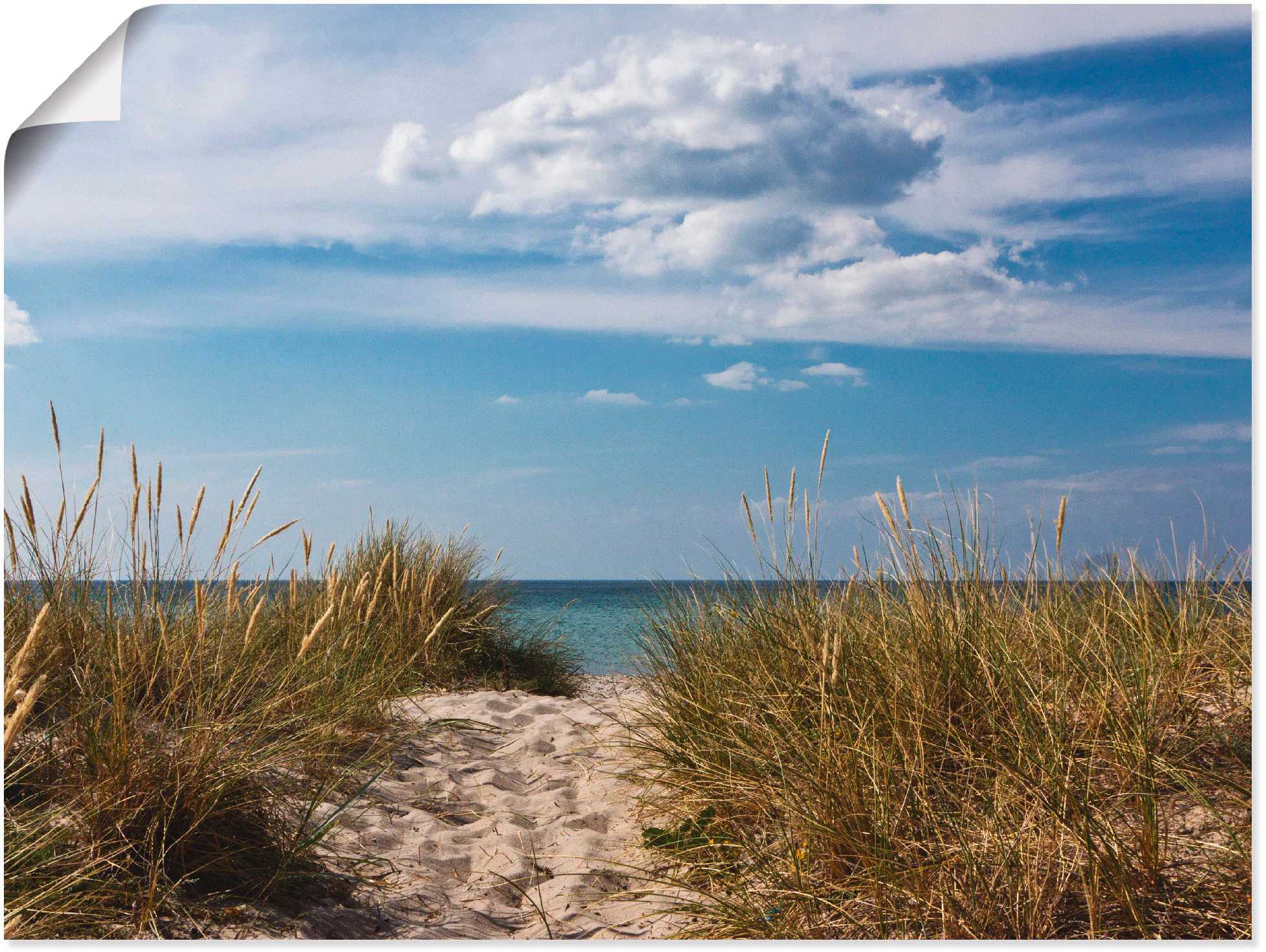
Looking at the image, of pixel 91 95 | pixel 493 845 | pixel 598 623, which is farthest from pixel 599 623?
pixel 91 95

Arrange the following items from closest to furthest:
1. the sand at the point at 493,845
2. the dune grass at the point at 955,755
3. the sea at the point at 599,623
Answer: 1. the dune grass at the point at 955,755
2. the sand at the point at 493,845
3. the sea at the point at 599,623

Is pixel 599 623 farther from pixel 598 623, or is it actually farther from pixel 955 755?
pixel 955 755

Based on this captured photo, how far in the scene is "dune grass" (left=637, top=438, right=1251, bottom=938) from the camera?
156 cm

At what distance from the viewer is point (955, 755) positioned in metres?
2.01

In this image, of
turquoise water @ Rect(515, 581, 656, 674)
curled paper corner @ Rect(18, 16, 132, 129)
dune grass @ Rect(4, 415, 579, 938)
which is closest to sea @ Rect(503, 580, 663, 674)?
turquoise water @ Rect(515, 581, 656, 674)

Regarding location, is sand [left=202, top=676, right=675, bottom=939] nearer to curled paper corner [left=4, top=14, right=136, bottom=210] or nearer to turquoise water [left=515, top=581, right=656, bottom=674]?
turquoise water [left=515, top=581, right=656, bottom=674]

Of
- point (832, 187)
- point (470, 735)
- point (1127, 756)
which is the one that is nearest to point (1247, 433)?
point (1127, 756)

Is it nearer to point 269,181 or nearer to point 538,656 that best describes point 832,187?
point 269,181

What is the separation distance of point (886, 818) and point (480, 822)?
144cm

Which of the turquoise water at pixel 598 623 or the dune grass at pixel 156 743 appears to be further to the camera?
the turquoise water at pixel 598 623

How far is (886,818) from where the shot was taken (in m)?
1.72

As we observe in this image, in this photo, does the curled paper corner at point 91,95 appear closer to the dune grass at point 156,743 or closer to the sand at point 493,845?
the dune grass at point 156,743

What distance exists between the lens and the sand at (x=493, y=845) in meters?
1.90

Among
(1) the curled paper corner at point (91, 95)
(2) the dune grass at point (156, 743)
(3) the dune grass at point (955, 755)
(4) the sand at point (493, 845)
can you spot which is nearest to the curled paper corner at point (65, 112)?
(1) the curled paper corner at point (91, 95)
